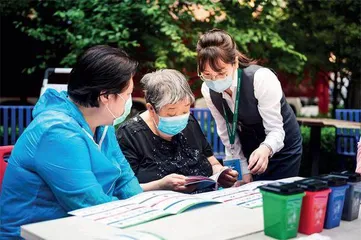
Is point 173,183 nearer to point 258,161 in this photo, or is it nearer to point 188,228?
point 258,161

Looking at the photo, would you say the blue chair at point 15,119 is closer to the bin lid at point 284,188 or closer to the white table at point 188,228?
the white table at point 188,228

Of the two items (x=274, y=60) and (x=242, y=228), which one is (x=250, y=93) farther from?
(x=274, y=60)

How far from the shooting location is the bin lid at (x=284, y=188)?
5.72ft

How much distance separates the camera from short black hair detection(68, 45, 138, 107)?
2262 millimetres

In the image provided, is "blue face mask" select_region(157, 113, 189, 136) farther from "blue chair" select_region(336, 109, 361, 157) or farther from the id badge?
"blue chair" select_region(336, 109, 361, 157)

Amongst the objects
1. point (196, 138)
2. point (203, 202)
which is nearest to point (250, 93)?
point (196, 138)

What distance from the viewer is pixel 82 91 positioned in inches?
89.1

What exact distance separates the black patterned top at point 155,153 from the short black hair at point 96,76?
739mm

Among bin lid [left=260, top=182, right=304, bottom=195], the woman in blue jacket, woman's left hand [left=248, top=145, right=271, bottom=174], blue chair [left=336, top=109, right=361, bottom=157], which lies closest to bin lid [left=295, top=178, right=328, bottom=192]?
bin lid [left=260, top=182, right=304, bottom=195]

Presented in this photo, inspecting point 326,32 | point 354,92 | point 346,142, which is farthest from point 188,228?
point 354,92

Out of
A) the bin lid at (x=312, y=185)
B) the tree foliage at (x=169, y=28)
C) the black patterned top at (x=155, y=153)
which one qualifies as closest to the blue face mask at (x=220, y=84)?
the black patterned top at (x=155, y=153)

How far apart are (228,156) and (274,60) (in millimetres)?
4274

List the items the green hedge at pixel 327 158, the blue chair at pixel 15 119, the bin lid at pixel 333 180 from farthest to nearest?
1. the green hedge at pixel 327 158
2. the blue chair at pixel 15 119
3. the bin lid at pixel 333 180

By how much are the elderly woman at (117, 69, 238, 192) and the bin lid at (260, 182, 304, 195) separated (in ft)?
3.76
